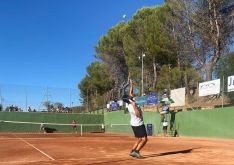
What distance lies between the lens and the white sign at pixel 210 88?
24.9m

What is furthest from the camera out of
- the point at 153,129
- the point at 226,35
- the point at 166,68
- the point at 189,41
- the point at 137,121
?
the point at 166,68

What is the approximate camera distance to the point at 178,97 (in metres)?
29.2

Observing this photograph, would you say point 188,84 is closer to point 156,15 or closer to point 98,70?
point 156,15

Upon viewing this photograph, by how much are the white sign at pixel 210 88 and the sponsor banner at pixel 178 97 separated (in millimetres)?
2125

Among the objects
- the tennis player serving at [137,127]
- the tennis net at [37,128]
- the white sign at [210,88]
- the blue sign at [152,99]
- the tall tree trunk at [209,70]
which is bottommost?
the tennis net at [37,128]

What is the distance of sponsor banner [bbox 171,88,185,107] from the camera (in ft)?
94.1

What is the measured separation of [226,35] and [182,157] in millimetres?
26319

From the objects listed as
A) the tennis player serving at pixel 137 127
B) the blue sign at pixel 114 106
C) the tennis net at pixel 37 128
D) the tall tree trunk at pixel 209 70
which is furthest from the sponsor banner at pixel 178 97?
the tennis player serving at pixel 137 127

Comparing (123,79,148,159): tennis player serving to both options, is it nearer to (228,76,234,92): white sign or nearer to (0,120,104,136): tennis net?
(228,76,234,92): white sign

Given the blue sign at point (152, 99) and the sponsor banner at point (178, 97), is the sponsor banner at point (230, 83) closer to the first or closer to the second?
the sponsor banner at point (178, 97)

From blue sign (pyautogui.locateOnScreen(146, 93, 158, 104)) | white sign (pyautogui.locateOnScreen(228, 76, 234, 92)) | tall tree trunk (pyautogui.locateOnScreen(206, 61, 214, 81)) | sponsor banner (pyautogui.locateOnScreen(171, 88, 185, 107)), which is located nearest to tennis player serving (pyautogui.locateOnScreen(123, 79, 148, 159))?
white sign (pyautogui.locateOnScreen(228, 76, 234, 92))

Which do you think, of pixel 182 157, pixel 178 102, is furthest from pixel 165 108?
pixel 182 157

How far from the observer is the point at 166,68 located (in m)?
41.8

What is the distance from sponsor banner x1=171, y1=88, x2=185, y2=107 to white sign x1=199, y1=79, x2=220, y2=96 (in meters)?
2.12
